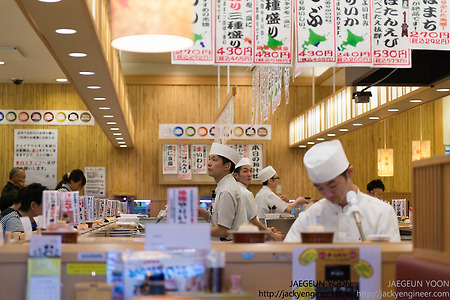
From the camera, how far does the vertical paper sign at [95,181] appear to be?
13758mm

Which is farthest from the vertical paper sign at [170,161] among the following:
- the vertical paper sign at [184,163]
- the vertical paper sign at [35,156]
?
the vertical paper sign at [35,156]

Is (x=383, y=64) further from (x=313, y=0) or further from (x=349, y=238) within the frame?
(x=349, y=238)

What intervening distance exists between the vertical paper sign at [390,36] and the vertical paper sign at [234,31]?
1.00 meters

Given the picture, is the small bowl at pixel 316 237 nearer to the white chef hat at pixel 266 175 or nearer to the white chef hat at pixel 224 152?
the white chef hat at pixel 224 152

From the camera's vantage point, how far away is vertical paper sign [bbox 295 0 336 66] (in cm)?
493

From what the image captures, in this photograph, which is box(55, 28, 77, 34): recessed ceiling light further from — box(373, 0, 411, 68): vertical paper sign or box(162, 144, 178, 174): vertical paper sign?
box(162, 144, 178, 174): vertical paper sign

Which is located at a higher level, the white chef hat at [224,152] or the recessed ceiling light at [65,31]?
the recessed ceiling light at [65,31]

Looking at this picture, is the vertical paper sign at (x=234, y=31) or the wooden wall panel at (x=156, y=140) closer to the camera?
the vertical paper sign at (x=234, y=31)

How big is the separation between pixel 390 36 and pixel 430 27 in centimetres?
31

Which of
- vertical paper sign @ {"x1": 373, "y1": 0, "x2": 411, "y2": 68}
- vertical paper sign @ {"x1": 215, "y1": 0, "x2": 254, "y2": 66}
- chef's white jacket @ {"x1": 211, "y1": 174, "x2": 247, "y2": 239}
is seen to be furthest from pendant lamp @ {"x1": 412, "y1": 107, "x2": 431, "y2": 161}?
vertical paper sign @ {"x1": 215, "y1": 0, "x2": 254, "y2": 66}

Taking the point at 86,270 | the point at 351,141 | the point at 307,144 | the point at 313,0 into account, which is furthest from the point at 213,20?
the point at 351,141

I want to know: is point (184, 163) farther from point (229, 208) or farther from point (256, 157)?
point (229, 208)

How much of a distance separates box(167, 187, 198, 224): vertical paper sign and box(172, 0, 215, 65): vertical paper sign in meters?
2.58

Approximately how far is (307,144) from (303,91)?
4.68ft
